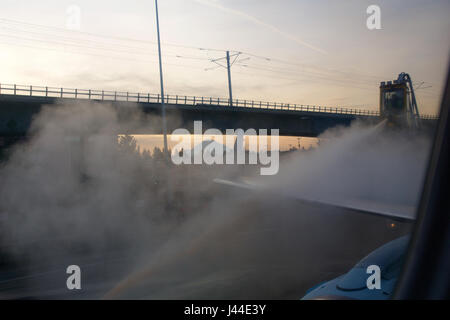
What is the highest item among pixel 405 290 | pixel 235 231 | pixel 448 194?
pixel 448 194

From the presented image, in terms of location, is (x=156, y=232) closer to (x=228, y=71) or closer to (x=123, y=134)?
(x=123, y=134)

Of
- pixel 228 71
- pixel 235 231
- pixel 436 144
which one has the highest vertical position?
pixel 228 71

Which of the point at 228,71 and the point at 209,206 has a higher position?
the point at 228,71

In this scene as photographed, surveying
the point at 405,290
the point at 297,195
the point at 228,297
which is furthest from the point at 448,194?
the point at 297,195

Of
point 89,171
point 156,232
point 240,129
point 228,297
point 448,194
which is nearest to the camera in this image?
point 448,194

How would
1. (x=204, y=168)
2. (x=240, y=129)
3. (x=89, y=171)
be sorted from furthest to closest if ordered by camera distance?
(x=240, y=129), (x=204, y=168), (x=89, y=171)

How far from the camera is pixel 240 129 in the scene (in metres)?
25.3

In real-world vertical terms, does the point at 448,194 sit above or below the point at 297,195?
above
